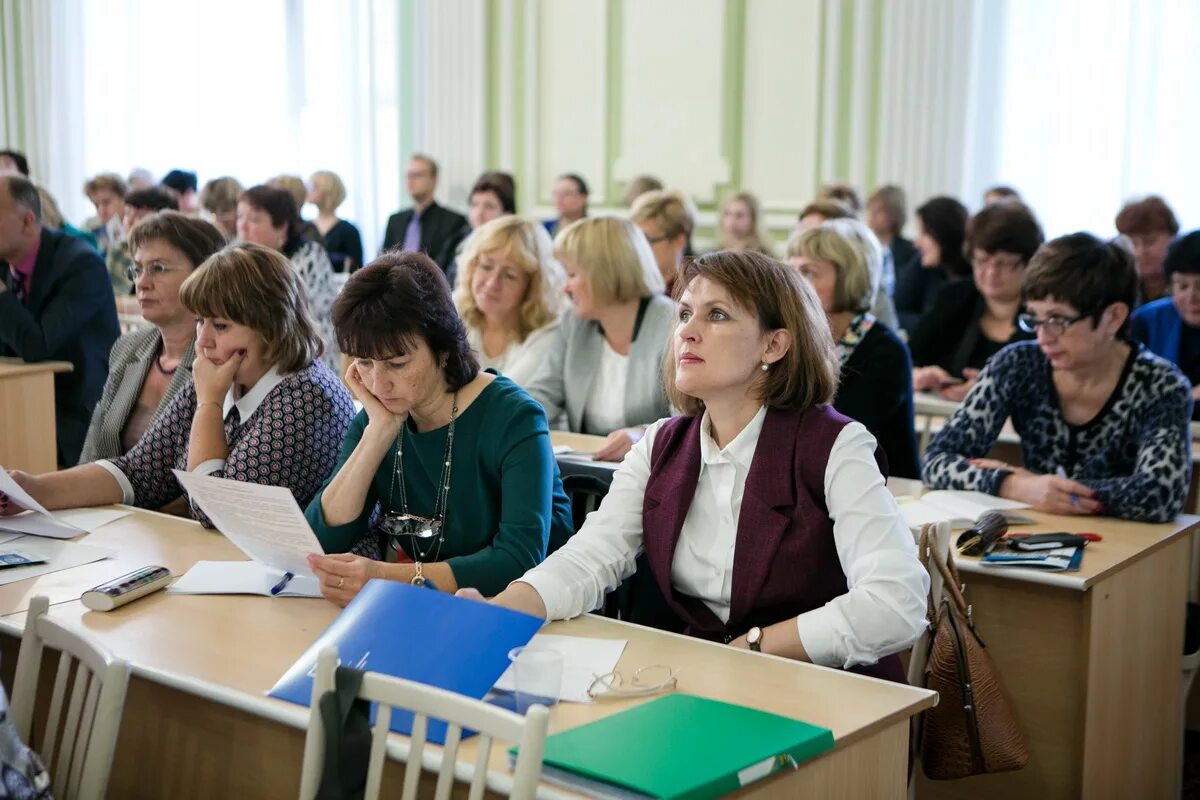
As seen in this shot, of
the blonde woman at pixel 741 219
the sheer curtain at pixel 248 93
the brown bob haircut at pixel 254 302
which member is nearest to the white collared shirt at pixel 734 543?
the brown bob haircut at pixel 254 302

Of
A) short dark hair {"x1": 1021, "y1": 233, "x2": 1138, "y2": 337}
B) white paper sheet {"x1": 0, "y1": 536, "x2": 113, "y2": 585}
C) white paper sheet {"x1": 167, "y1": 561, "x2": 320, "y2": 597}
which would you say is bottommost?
white paper sheet {"x1": 0, "y1": 536, "x2": 113, "y2": 585}

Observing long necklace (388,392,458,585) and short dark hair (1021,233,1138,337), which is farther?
short dark hair (1021,233,1138,337)

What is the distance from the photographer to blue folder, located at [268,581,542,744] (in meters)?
1.84

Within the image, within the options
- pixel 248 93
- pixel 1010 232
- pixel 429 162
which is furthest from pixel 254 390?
pixel 248 93

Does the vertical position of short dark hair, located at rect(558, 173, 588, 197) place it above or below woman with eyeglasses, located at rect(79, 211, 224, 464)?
above

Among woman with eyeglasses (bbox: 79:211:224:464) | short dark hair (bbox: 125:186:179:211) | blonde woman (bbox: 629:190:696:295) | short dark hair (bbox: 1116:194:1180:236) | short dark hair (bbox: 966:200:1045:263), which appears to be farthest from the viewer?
short dark hair (bbox: 125:186:179:211)

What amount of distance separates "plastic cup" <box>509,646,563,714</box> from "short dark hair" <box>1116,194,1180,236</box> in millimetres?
4412

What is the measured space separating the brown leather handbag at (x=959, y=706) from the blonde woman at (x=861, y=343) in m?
1.32

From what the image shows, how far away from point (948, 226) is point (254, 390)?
4158mm

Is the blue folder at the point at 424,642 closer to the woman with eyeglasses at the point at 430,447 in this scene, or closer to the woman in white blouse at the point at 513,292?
the woman with eyeglasses at the point at 430,447

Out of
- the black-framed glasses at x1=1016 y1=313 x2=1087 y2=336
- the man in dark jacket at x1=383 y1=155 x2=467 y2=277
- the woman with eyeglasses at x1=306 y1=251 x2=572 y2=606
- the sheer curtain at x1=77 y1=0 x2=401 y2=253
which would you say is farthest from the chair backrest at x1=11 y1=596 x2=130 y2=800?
the sheer curtain at x1=77 y1=0 x2=401 y2=253

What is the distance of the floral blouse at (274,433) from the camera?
112 inches

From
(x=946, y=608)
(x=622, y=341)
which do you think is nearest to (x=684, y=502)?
(x=946, y=608)

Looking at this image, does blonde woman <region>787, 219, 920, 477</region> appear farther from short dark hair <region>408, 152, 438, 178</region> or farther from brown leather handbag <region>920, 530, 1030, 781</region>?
short dark hair <region>408, 152, 438, 178</region>
